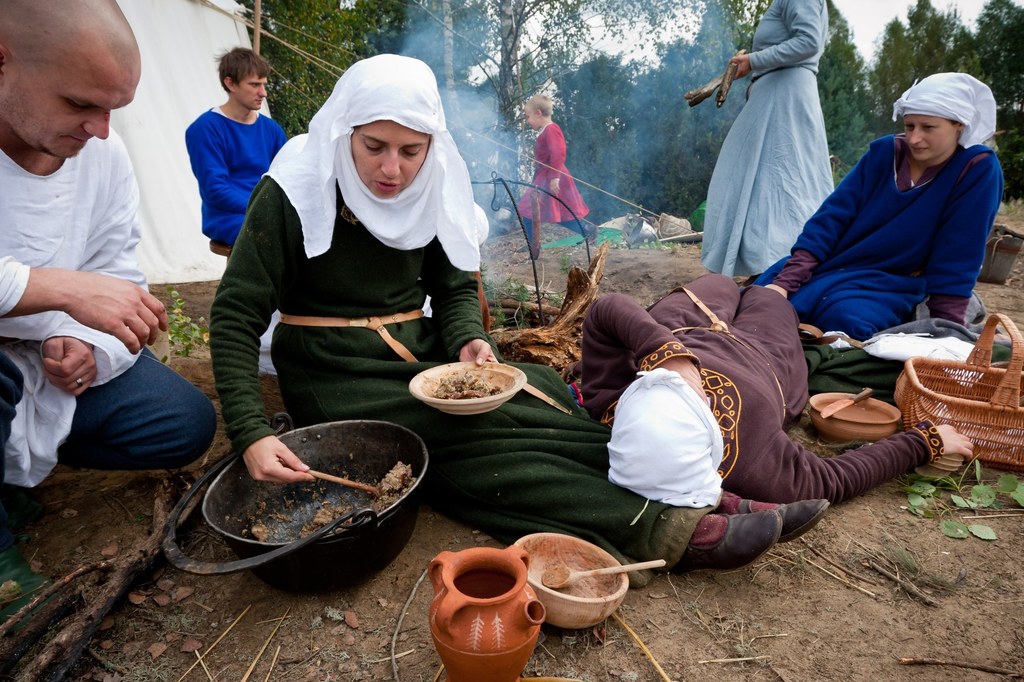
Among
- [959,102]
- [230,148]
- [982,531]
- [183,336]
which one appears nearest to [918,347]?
[982,531]

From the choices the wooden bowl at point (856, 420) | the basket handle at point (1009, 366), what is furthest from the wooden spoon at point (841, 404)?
the basket handle at point (1009, 366)

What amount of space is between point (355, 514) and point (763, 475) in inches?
56.8

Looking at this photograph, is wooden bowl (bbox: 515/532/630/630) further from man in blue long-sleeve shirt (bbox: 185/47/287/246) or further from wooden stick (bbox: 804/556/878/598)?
man in blue long-sleeve shirt (bbox: 185/47/287/246)

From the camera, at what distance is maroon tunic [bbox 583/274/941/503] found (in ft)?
7.30

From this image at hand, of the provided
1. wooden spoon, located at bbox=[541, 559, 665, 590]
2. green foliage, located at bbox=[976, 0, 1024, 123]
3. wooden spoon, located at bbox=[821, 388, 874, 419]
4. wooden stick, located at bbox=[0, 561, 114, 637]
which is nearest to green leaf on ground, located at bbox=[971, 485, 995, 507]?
wooden spoon, located at bbox=[821, 388, 874, 419]

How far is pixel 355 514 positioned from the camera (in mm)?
1711

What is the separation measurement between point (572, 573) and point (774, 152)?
431 centimetres

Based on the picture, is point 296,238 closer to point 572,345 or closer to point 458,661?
point 458,661

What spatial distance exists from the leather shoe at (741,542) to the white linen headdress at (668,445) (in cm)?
11

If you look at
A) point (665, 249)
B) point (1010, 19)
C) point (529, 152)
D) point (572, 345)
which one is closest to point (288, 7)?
point (529, 152)

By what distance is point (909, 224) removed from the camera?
11.6 ft

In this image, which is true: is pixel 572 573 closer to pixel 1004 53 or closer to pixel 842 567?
pixel 842 567

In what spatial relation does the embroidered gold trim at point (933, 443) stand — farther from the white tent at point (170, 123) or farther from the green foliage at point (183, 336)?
the white tent at point (170, 123)

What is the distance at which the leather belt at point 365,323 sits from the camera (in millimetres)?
2402
